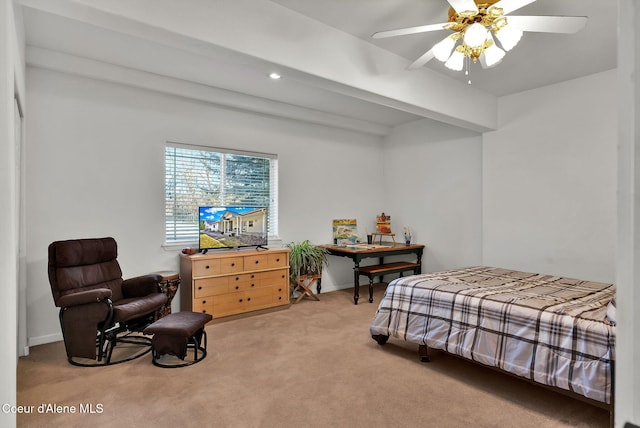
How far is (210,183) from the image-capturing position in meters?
4.53

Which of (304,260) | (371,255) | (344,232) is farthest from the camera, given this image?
(344,232)

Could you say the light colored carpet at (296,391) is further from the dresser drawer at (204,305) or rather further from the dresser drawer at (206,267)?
the dresser drawer at (206,267)

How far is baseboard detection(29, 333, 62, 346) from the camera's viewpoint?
3374 mm

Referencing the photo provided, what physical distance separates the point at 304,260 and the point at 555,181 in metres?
3.23

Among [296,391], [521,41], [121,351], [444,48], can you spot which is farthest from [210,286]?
[521,41]

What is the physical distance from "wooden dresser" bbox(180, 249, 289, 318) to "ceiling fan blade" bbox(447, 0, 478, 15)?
3.24 m

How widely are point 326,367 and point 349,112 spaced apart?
12.0 ft

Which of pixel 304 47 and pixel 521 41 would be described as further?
pixel 521 41

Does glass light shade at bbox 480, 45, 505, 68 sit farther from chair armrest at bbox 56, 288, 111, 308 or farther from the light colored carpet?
chair armrest at bbox 56, 288, 111, 308

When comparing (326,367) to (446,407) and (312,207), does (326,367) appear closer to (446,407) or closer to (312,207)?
(446,407)

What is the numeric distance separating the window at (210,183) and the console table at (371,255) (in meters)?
1.03

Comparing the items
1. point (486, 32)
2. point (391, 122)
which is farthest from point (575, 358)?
point (391, 122)

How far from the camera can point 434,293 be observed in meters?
2.97

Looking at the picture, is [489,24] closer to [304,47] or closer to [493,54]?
[493,54]
